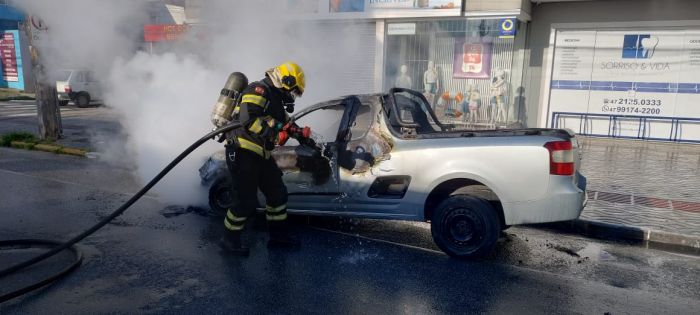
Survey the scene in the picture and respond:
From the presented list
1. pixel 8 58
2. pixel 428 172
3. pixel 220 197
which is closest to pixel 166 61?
pixel 220 197

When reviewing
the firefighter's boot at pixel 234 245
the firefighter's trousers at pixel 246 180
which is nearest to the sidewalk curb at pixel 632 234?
the firefighter's trousers at pixel 246 180

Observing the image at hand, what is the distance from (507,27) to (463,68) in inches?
74.1

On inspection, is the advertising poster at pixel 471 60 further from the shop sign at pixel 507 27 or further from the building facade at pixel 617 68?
the building facade at pixel 617 68

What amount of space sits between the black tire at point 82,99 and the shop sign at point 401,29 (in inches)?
550

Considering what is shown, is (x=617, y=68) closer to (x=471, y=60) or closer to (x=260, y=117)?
(x=471, y=60)

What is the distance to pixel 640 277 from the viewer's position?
459 cm

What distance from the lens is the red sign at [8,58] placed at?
89.1 feet

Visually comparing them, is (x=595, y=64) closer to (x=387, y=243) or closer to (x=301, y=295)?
(x=387, y=243)

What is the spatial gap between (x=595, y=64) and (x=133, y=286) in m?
13.6

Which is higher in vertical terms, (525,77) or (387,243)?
(525,77)

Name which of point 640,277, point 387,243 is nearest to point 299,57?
point 387,243

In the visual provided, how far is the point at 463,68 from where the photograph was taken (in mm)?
15016

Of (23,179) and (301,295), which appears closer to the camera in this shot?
(301,295)

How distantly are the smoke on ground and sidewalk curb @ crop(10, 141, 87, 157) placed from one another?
1.88 m
